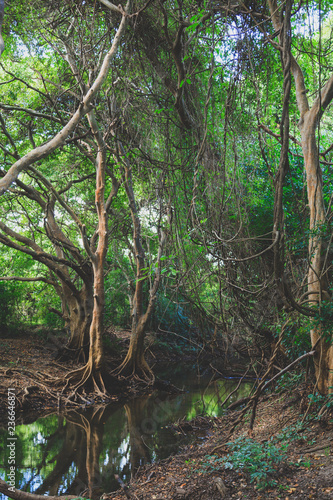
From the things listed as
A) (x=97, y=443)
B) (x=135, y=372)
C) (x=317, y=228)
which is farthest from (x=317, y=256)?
(x=135, y=372)

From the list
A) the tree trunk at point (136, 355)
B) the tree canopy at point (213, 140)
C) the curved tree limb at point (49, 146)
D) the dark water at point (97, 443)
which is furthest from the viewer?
the tree trunk at point (136, 355)

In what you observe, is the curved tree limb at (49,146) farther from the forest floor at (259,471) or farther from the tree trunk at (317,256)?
→ the forest floor at (259,471)

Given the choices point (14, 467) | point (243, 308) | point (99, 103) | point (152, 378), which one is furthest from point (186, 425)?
point (99, 103)

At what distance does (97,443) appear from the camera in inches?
246

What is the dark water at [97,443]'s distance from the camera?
15.9 feet

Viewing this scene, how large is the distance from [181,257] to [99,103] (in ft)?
16.6

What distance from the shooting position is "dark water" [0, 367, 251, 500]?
4.84 m

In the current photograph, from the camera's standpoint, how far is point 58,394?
8484 millimetres

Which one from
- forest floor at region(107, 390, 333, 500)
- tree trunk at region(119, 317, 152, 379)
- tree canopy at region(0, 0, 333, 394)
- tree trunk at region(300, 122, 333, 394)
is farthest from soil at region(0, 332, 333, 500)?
tree trunk at region(119, 317, 152, 379)

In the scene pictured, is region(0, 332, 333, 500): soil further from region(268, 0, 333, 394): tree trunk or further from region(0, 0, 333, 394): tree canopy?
region(0, 0, 333, 394): tree canopy

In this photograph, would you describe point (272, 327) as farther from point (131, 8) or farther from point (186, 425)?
point (131, 8)

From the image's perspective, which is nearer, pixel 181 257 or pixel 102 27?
pixel 181 257

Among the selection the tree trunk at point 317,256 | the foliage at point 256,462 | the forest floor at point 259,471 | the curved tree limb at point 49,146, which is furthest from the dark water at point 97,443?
the curved tree limb at point 49,146

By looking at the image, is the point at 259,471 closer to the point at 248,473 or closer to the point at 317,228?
the point at 248,473
